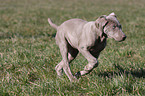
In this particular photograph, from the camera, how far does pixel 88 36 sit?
Result: 102 inches

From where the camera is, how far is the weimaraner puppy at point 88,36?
2.38m

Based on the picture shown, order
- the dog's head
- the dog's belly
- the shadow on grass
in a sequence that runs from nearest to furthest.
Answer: the dog's head, the dog's belly, the shadow on grass

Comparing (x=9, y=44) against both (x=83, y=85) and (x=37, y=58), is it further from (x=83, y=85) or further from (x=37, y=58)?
(x=83, y=85)

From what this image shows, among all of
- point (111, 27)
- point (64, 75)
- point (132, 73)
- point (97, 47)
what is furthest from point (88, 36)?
point (132, 73)

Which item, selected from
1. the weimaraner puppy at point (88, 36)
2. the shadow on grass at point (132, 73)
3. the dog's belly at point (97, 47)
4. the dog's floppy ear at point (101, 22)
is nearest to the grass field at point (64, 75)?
the shadow on grass at point (132, 73)

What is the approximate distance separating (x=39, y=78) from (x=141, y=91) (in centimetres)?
166

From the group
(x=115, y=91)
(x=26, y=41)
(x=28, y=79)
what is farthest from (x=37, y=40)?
(x=115, y=91)

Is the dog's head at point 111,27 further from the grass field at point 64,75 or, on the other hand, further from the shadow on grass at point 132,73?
the shadow on grass at point 132,73

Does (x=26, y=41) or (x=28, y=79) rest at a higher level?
(x=28, y=79)

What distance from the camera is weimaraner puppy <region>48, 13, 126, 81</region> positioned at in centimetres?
238

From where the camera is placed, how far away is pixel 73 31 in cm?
287

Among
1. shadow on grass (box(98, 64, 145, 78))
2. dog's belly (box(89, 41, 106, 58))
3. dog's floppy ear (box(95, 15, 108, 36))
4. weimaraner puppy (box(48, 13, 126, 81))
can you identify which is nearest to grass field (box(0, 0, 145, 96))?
shadow on grass (box(98, 64, 145, 78))

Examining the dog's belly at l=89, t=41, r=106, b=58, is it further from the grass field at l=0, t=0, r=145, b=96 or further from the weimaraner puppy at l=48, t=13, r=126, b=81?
the grass field at l=0, t=0, r=145, b=96

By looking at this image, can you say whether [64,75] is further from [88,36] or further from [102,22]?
[102,22]
